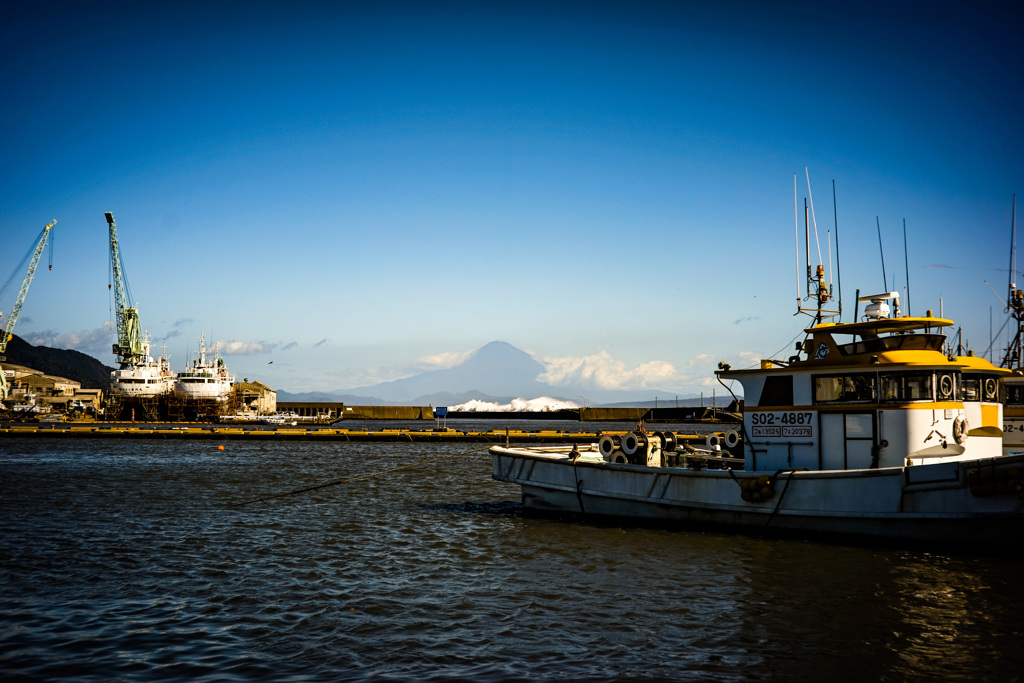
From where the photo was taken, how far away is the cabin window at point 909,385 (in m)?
16.5

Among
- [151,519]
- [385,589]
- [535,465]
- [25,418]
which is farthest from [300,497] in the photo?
[25,418]

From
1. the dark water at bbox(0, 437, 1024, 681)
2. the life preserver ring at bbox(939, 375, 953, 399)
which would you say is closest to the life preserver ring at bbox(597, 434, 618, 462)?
the dark water at bbox(0, 437, 1024, 681)

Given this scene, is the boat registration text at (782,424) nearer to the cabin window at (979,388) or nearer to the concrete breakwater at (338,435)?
the cabin window at (979,388)

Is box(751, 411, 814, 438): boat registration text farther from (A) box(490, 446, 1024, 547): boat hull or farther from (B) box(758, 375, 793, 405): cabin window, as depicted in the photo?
(A) box(490, 446, 1024, 547): boat hull

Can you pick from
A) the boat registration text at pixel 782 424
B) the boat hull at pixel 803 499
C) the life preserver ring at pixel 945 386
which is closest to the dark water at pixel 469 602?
the boat hull at pixel 803 499

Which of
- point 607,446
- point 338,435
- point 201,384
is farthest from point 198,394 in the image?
point 607,446

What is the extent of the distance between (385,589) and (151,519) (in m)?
11.5

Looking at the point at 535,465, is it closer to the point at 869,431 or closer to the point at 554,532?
the point at 554,532

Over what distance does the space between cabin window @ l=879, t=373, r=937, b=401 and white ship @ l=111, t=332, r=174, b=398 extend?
114159 mm

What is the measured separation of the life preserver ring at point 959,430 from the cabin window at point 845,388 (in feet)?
6.61

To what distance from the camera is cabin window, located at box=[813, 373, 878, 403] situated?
16875mm

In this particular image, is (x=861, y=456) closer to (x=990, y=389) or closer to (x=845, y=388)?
(x=845, y=388)

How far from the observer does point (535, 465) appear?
21.3m

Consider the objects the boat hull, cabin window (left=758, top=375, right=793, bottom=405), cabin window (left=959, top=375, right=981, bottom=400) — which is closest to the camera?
the boat hull
